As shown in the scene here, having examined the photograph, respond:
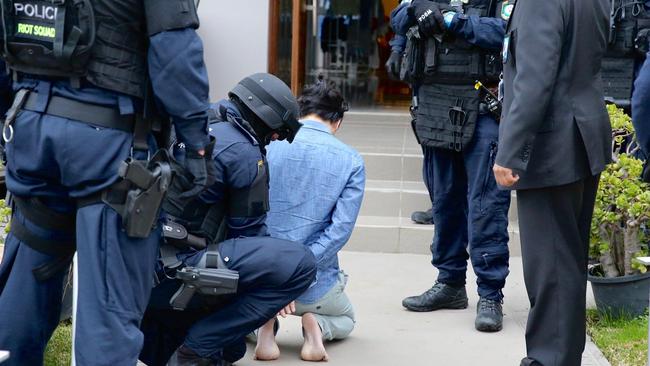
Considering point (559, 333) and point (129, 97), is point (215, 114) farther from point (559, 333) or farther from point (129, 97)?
point (559, 333)

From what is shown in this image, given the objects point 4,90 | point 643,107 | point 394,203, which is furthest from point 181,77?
point 394,203

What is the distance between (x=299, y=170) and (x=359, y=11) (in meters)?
9.27

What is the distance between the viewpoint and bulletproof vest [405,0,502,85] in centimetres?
548

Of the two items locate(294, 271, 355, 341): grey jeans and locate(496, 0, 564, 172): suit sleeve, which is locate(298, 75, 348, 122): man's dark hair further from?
locate(496, 0, 564, 172): suit sleeve

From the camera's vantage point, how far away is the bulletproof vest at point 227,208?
440 cm

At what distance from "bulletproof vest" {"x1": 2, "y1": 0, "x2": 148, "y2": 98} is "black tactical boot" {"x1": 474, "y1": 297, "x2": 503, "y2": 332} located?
Result: 2608 mm

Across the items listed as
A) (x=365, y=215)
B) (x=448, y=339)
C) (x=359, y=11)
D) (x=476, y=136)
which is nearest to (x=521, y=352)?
(x=448, y=339)

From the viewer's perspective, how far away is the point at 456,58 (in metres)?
5.53

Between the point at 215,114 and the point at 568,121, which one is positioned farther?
the point at 215,114

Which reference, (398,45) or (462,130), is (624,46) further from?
(462,130)

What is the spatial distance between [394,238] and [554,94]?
9.94 ft

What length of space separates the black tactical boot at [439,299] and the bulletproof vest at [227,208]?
1.59m

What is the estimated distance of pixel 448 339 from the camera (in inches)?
210

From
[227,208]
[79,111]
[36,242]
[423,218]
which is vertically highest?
[79,111]
